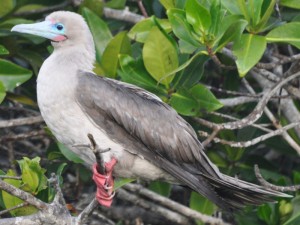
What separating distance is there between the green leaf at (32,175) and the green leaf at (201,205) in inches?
60.8

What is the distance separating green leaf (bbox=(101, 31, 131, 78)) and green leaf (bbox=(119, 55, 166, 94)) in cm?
19

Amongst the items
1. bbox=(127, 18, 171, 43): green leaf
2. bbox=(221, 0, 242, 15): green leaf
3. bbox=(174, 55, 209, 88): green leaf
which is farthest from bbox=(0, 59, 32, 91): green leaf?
bbox=(221, 0, 242, 15): green leaf

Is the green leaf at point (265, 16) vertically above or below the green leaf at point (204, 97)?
above

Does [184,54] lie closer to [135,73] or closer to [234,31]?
[135,73]

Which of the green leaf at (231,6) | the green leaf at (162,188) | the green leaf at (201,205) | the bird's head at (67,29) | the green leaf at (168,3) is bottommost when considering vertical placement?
the green leaf at (162,188)

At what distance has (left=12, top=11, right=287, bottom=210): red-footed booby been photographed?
5.69 metres

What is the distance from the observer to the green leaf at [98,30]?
6430 mm

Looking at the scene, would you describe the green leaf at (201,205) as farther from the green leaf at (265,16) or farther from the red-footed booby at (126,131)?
the green leaf at (265,16)

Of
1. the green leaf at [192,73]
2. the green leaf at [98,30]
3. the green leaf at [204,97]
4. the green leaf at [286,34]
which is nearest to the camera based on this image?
the green leaf at [286,34]

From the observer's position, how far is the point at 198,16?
5645 mm

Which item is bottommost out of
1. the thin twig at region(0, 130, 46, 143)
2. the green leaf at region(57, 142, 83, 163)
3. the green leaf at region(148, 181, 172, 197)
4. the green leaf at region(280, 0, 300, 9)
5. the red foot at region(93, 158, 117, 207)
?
the green leaf at region(148, 181, 172, 197)

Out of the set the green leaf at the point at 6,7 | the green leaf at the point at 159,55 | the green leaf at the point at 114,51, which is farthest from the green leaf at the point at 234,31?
the green leaf at the point at 6,7

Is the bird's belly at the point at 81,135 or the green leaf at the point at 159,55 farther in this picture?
the green leaf at the point at 159,55

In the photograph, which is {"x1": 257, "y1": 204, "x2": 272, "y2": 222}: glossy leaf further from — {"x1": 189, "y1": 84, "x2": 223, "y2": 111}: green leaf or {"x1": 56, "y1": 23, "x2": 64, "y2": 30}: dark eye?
{"x1": 56, "y1": 23, "x2": 64, "y2": 30}: dark eye
